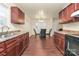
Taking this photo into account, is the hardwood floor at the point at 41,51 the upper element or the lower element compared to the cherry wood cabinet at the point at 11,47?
lower

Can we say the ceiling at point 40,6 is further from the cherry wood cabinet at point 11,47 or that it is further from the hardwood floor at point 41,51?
the cherry wood cabinet at point 11,47

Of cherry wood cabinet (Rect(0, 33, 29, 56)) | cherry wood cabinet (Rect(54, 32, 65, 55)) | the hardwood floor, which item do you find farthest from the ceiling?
cherry wood cabinet (Rect(0, 33, 29, 56))

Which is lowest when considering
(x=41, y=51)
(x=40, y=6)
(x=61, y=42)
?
(x=41, y=51)

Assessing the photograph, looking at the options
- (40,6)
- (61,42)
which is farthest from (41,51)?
(40,6)

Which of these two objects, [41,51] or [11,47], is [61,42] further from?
[11,47]

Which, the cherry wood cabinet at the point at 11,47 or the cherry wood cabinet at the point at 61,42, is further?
the cherry wood cabinet at the point at 61,42

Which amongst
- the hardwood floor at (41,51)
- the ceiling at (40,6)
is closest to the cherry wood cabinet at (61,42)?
the hardwood floor at (41,51)

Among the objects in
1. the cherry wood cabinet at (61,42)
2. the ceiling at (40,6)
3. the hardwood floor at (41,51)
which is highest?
the ceiling at (40,6)

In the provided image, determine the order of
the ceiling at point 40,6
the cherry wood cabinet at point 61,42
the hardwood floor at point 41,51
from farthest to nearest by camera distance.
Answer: the ceiling at point 40,6 < the hardwood floor at point 41,51 < the cherry wood cabinet at point 61,42

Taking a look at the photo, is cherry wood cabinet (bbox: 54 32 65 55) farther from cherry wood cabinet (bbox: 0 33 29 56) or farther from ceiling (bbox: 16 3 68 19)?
ceiling (bbox: 16 3 68 19)

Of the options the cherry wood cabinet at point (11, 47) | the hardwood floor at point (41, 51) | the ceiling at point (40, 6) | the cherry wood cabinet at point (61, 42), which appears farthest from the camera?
the ceiling at point (40, 6)

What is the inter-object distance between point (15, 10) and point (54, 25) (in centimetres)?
649

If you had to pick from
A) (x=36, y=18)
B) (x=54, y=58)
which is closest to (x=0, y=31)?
(x=54, y=58)

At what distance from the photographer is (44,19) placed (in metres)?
10.7
